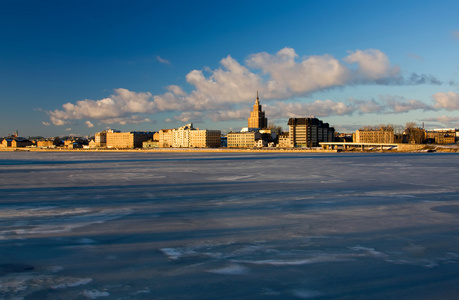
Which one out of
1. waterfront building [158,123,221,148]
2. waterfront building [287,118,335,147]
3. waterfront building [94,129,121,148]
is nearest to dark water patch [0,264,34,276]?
waterfront building [287,118,335,147]

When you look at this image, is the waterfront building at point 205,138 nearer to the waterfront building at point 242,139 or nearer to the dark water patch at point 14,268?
the waterfront building at point 242,139

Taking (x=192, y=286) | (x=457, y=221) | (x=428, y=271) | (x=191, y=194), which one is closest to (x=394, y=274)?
(x=428, y=271)

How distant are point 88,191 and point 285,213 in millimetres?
7996

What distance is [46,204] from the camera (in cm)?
1132

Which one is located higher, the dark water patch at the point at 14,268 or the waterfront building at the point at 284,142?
the waterfront building at the point at 284,142

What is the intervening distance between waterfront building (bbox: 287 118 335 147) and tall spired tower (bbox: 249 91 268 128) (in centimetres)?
5335

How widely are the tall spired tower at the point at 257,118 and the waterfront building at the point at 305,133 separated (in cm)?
5335

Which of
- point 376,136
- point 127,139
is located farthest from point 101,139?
point 376,136

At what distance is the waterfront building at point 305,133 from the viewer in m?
133

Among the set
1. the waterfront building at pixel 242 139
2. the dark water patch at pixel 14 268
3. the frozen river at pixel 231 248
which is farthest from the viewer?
the waterfront building at pixel 242 139

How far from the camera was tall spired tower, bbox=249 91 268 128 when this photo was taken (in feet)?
624

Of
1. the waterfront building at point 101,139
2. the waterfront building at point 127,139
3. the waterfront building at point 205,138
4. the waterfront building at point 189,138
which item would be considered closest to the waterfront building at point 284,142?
the waterfront building at point 205,138

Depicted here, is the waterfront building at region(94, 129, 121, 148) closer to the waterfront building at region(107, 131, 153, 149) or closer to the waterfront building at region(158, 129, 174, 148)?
the waterfront building at region(107, 131, 153, 149)

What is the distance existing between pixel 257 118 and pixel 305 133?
58866mm
